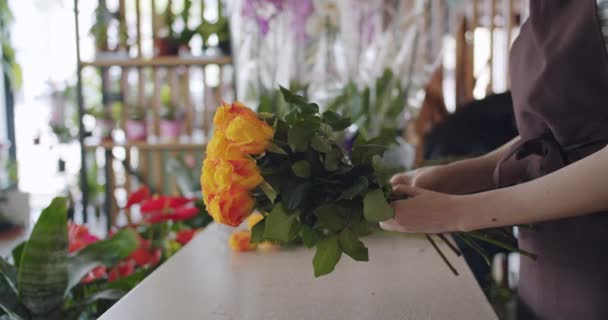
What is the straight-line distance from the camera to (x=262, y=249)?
3.76 feet

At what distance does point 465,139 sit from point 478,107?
4.5 inches

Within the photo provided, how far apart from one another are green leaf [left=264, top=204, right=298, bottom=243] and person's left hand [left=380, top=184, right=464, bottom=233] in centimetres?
14

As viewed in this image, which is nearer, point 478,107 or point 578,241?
point 578,241

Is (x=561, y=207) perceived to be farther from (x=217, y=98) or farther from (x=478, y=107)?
(x=217, y=98)

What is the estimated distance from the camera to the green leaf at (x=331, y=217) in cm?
75

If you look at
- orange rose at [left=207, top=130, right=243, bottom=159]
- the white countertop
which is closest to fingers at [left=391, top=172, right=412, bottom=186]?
the white countertop

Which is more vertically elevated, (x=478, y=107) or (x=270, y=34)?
(x=270, y=34)

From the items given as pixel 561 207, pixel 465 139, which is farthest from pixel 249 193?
pixel 465 139

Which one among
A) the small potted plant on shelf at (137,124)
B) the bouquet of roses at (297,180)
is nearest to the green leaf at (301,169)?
the bouquet of roses at (297,180)

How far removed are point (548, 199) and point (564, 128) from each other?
131 millimetres

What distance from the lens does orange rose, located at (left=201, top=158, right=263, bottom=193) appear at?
70 centimetres

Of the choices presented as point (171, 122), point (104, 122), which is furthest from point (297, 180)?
point (104, 122)

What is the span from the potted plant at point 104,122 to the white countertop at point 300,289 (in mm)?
2346

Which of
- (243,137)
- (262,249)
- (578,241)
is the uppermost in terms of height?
(243,137)
